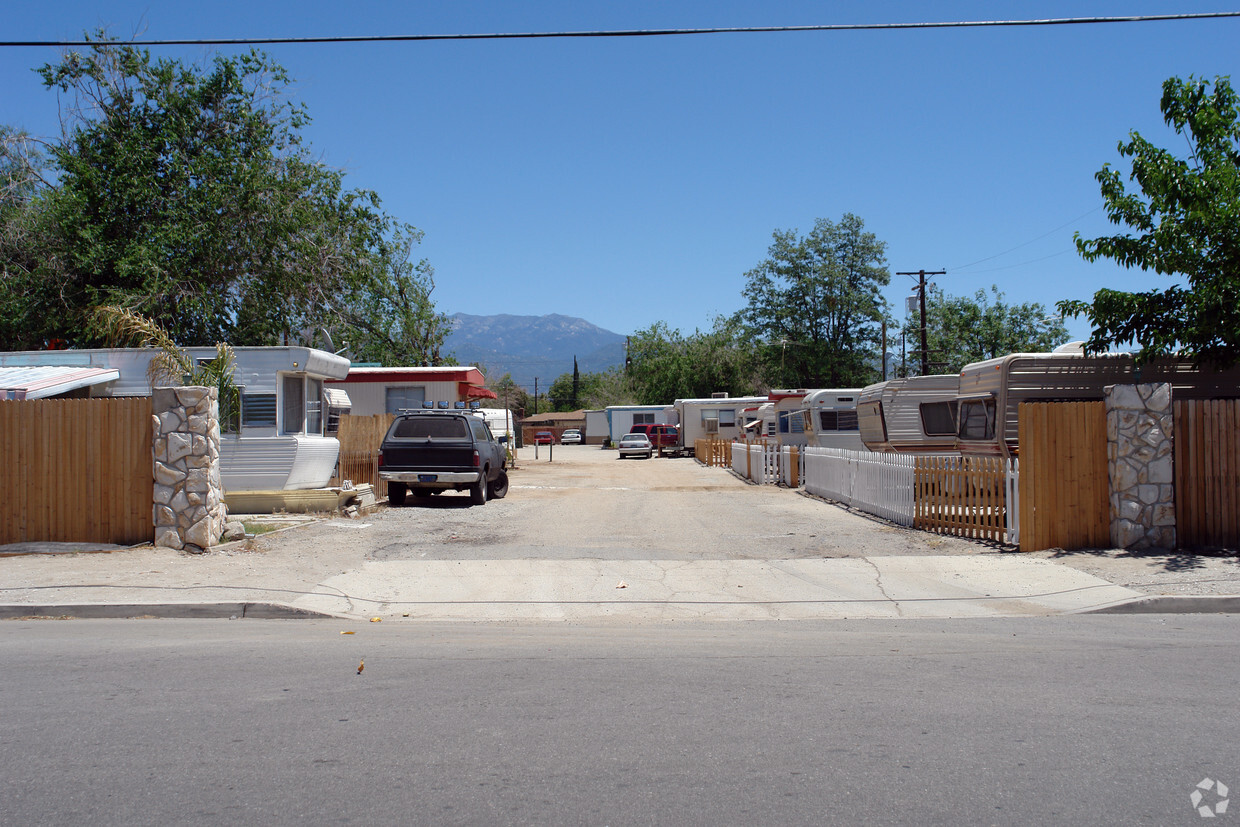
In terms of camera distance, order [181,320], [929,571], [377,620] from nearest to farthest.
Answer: [377,620] → [929,571] → [181,320]

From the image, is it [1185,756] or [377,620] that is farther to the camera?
[377,620]

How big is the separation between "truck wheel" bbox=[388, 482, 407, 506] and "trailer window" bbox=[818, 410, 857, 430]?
1438 centimetres

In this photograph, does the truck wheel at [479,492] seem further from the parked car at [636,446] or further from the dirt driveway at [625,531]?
the parked car at [636,446]

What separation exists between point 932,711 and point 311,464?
13.7 m

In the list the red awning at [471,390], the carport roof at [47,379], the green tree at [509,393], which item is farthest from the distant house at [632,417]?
the carport roof at [47,379]

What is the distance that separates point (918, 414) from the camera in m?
21.5

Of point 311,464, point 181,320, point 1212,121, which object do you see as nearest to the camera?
point 1212,121

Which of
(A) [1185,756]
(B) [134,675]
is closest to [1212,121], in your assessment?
(A) [1185,756]

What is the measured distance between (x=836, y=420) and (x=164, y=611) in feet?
73.0

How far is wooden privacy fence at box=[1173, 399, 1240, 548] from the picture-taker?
441 inches

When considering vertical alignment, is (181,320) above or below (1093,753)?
above

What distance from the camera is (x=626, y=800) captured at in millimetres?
4086

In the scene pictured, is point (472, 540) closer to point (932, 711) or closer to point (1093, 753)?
point (932, 711)

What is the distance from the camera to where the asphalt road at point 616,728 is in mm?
4055
